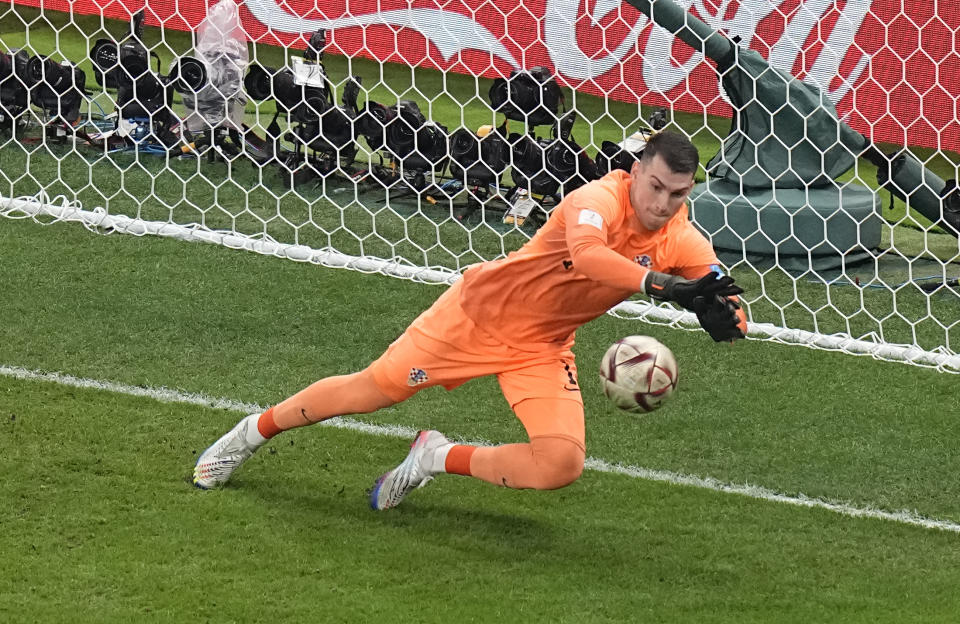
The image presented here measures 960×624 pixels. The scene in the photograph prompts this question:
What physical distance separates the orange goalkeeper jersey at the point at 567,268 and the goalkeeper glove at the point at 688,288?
0.27 meters

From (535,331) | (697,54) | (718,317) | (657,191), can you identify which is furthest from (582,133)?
(718,317)

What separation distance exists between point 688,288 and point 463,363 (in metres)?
1.02

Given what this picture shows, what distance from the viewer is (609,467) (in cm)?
541

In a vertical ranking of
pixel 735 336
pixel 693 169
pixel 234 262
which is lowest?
pixel 234 262

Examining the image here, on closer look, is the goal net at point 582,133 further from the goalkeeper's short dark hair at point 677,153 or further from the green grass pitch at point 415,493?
the goalkeeper's short dark hair at point 677,153

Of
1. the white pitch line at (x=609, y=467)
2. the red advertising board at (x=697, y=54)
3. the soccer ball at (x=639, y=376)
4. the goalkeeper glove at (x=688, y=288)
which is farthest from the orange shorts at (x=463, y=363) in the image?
the red advertising board at (x=697, y=54)

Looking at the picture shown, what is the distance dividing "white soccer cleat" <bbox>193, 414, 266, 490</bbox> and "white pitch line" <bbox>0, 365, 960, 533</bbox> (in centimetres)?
83

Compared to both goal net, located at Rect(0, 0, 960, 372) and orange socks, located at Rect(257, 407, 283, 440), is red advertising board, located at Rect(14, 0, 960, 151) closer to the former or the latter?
goal net, located at Rect(0, 0, 960, 372)

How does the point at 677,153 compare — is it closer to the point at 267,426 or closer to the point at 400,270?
the point at 267,426

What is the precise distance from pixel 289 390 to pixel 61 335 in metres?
1.31

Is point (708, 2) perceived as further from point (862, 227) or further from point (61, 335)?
point (61, 335)

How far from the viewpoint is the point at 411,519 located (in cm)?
482

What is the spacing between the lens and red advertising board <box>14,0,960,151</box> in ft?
25.4

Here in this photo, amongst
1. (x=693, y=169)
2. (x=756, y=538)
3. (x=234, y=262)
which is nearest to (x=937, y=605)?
(x=756, y=538)
